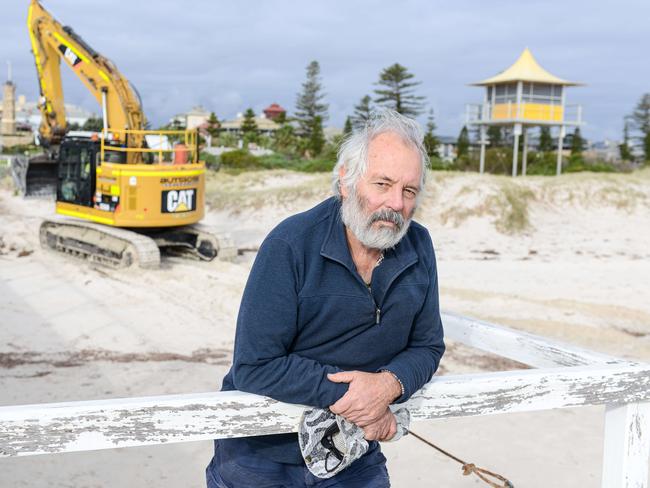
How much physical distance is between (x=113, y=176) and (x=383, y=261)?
10807 mm

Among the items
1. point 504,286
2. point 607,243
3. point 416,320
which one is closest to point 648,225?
point 607,243

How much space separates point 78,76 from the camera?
567 inches

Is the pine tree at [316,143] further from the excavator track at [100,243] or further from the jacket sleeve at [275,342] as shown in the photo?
the jacket sleeve at [275,342]

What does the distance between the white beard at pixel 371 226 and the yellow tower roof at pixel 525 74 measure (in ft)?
88.8

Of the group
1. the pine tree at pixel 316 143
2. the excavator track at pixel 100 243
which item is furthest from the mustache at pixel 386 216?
the pine tree at pixel 316 143

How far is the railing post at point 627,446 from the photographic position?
266 centimetres

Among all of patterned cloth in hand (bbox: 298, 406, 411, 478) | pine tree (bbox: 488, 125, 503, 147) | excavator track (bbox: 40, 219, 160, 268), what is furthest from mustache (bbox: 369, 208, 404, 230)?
pine tree (bbox: 488, 125, 503, 147)

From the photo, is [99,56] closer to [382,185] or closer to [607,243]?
[607,243]

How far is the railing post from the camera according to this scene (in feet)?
8.72

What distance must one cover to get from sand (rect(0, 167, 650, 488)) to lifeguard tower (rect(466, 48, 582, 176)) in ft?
22.1

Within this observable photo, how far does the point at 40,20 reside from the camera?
14.5 metres

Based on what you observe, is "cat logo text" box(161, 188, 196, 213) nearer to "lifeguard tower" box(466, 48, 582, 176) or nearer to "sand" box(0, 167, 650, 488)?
"sand" box(0, 167, 650, 488)

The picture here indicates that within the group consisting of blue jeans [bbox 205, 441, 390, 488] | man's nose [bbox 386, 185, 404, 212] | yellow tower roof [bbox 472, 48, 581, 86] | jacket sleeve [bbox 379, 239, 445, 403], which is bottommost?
blue jeans [bbox 205, 441, 390, 488]

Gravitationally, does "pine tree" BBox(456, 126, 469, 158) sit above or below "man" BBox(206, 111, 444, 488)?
above
